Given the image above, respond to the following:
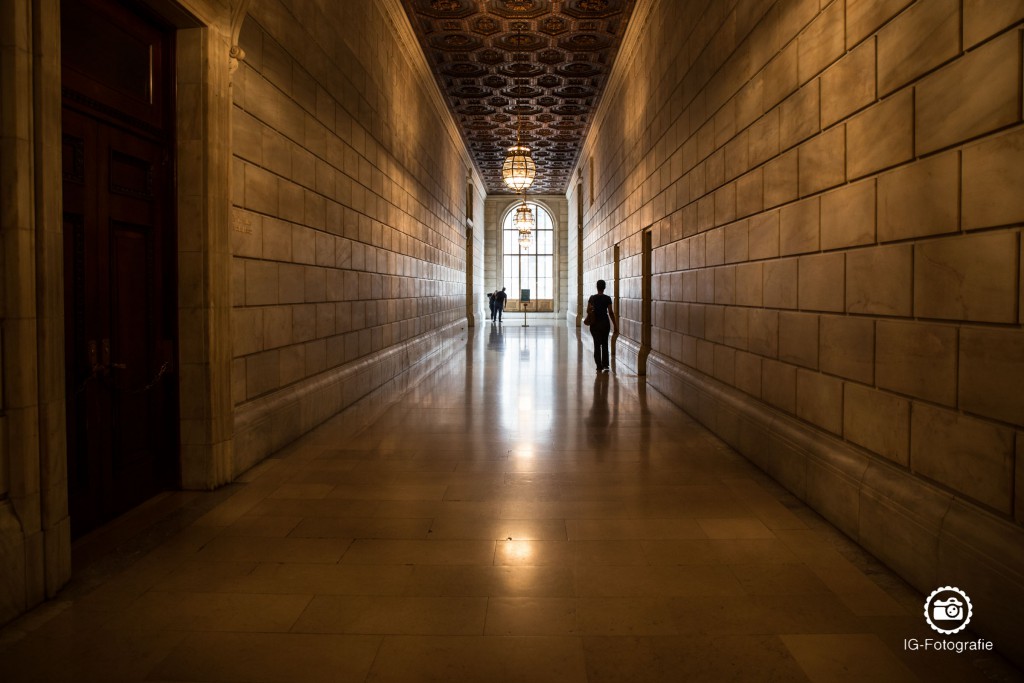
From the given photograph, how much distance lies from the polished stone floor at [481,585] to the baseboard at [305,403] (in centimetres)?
25

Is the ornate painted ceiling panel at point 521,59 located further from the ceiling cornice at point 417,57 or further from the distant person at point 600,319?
the distant person at point 600,319

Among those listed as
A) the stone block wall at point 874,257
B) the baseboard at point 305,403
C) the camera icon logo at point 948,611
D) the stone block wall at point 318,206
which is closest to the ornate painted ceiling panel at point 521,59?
the stone block wall at point 318,206

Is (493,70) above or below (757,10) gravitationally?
above

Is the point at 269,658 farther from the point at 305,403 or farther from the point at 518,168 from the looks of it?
the point at 518,168

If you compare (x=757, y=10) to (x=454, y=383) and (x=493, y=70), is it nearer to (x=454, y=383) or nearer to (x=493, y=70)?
(x=454, y=383)

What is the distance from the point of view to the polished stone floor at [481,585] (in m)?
2.53

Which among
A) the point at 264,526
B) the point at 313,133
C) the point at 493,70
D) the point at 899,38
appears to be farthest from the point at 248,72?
the point at 493,70

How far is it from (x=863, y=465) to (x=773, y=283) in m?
1.91

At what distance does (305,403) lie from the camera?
22.0 ft

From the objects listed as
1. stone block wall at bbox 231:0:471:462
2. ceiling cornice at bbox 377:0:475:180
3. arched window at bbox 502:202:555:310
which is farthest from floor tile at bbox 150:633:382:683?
arched window at bbox 502:202:555:310

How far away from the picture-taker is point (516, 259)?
1393 inches

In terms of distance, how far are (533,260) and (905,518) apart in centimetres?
3252

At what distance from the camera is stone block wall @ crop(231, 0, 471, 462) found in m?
5.48

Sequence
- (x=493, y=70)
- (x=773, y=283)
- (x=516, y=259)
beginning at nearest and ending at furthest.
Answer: (x=773, y=283), (x=493, y=70), (x=516, y=259)
